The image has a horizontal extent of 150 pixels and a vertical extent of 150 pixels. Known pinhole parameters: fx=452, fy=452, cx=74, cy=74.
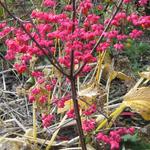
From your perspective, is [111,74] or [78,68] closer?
[78,68]

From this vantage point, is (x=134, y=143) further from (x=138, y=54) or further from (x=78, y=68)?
(x=138, y=54)

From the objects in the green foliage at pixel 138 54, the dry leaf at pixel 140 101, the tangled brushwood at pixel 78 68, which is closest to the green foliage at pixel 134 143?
the tangled brushwood at pixel 78 68

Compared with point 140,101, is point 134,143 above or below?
below

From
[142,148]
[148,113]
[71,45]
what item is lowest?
[142,148]

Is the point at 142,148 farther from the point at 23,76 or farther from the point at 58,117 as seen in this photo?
the point at 23,76

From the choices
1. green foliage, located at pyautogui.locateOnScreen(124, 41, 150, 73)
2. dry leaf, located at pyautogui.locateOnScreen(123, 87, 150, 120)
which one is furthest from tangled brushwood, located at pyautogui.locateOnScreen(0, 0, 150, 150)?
green foliage, located at pyautogui.locateOnScreen(124, 41, 150, 73)

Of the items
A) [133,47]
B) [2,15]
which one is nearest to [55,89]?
[133,47]

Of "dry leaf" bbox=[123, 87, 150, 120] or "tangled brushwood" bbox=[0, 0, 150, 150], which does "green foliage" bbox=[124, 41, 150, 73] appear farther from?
"dry leaf" bbox=[123, 87, 150, 120]

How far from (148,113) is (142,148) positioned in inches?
8.0

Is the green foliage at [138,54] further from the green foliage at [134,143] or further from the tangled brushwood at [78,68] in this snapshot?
the green foliage at [134,143]

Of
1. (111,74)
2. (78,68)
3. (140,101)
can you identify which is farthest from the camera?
(111,74)

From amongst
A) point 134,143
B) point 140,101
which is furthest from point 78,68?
point 134,143

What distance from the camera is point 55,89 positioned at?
3006 mm

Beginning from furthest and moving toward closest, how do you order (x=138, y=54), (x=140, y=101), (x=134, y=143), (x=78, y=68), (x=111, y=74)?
(x=138, y=54)
(x=111, y=74)
(x=134, y=143)
(x=140, y=101)
(x=78, y=68)
